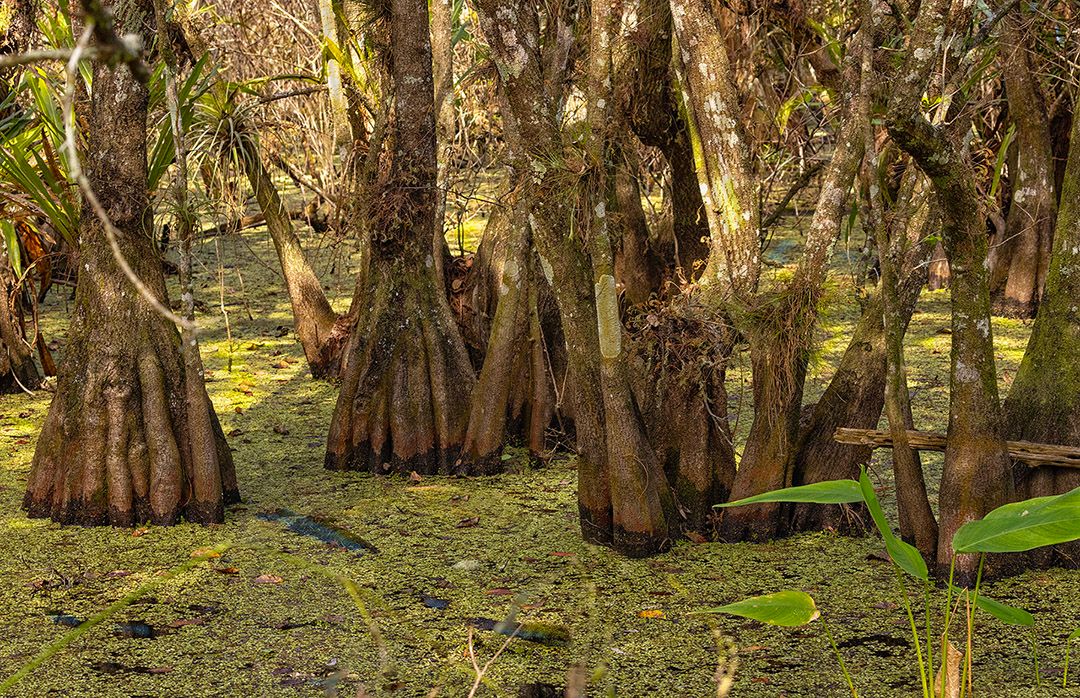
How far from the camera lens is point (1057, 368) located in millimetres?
4520

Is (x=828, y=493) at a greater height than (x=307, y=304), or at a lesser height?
lesser

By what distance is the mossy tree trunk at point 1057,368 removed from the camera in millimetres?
4441

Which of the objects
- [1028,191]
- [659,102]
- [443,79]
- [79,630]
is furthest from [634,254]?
[79,630]

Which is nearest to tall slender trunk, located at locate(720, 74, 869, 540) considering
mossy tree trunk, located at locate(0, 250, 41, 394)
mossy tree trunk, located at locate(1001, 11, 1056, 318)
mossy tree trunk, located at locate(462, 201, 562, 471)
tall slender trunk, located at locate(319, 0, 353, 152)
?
mossy tree trunk, located at locate(462, 201, 562, 471)

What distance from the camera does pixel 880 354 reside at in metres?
4.66

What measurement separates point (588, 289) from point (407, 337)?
154 centimetres

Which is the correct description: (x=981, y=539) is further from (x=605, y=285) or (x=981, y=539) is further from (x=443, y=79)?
(x=443, y=79)

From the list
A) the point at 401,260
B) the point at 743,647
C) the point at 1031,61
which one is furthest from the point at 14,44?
the point at 1031,61

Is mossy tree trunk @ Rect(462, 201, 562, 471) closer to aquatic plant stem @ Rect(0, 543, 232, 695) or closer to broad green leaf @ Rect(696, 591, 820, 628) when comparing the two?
aquatic plant stem @ Rect(0, 543, 232, 695)

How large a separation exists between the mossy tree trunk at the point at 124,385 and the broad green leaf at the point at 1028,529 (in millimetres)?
3136

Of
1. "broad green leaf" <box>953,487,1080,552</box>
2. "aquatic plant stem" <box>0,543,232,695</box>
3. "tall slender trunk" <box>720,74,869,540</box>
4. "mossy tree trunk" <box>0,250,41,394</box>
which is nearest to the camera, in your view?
"aquatic plant stem" <box>0,543,232,695</box>

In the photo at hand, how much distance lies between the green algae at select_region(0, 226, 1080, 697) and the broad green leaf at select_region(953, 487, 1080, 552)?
89 cm

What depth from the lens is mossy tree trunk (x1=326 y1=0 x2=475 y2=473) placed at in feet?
19.1

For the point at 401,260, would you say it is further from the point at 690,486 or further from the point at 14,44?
the point at 14,44
